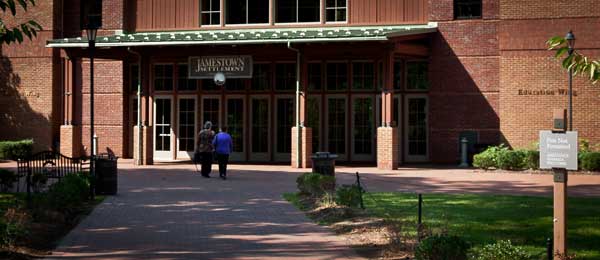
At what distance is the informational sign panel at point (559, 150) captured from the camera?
7.93 m

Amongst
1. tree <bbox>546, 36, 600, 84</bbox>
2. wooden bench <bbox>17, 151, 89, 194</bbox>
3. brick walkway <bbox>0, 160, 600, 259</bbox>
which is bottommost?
brick walkway <bbox>0, 160, 600, 259</bbox>

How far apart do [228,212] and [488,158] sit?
39.6 ft

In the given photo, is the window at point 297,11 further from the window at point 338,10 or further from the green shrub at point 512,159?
the green shrub at point 512,159

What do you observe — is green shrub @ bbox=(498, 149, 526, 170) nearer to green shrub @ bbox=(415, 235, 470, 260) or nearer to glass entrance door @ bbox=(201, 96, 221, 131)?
glass entrance door @ bbox=(201, 96, 221, 131)

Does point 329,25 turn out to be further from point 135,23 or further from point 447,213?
point 447,213

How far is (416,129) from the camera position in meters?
27.5

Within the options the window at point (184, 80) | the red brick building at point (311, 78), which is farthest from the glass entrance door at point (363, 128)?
the window at point (184, 80)

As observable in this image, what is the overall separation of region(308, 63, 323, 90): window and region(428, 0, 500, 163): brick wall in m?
4.10

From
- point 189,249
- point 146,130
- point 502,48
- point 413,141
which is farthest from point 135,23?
point 189,249

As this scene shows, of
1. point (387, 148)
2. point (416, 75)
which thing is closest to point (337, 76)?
point (416, 75)

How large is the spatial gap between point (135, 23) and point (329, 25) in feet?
24.7

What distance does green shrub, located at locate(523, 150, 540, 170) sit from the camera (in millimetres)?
22797

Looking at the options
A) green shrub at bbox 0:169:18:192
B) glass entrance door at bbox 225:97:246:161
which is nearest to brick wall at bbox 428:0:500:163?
glass entrance door at bbox 225:97:246:161

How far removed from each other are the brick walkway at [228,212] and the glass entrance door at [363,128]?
10.9ft
